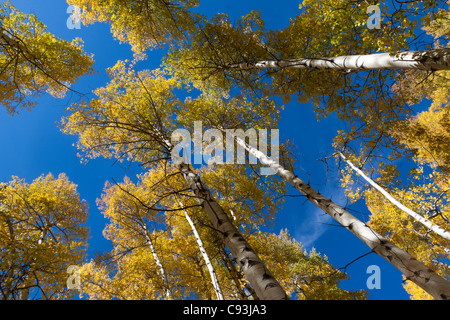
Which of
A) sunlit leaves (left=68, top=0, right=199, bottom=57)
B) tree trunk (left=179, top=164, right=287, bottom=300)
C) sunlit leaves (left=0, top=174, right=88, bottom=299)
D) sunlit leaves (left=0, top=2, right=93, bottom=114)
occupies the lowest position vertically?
tree trunk (left=179, top=164, right=287, bottom=300)

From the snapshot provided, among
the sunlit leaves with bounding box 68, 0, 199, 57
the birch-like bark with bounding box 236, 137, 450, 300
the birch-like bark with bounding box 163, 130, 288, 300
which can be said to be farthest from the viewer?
the sunlit leaves with bounding box 68, 0, 199, 57

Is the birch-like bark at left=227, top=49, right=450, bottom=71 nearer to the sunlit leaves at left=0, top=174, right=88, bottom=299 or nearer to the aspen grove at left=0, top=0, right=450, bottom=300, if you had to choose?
the aspen grove at left=0, top=0, right=450, bottom=300

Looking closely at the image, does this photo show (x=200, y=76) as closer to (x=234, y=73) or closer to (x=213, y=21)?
(x=234, y=73)

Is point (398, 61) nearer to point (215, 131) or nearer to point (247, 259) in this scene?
point (247, 259)

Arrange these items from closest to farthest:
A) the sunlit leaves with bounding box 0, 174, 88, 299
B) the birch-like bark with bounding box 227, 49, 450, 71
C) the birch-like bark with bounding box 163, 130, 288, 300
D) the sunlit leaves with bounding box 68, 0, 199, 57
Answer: the birch-like bark with bounding box 163, 130, 288, 300
the birch-like bark with bounding box 227, 49, 450, 71
the sunlit leaves with bounding box 0, 174, 88, 299
the sunlit leaves with bounding box 68, 0, 199, 57

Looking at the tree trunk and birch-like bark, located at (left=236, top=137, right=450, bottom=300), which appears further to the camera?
birch-like bark, located at (left=236, top=137, right=450, bottom=300)

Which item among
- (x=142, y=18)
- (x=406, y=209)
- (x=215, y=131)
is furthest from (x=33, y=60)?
(x=406, y=209)

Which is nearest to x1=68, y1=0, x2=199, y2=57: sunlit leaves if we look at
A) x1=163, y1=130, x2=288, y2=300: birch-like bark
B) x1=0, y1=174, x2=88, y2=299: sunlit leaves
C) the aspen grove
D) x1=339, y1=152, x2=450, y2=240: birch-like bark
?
the aspen grove

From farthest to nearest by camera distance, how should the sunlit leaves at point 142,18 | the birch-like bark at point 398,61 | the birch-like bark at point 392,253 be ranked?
the sunlit leaves at point 142,18, the birch-like bark at point 398,61, the birch-like bark at point 392,253

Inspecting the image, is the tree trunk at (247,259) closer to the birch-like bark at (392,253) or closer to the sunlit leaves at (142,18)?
the birch-like bark at (392,253)

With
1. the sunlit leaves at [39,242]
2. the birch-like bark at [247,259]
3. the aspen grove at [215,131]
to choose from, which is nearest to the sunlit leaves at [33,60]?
the aspen grove at [215,131]

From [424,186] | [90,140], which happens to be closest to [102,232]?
[90,140]

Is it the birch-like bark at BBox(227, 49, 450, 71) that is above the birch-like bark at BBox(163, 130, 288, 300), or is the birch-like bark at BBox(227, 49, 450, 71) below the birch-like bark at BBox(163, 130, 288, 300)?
above
